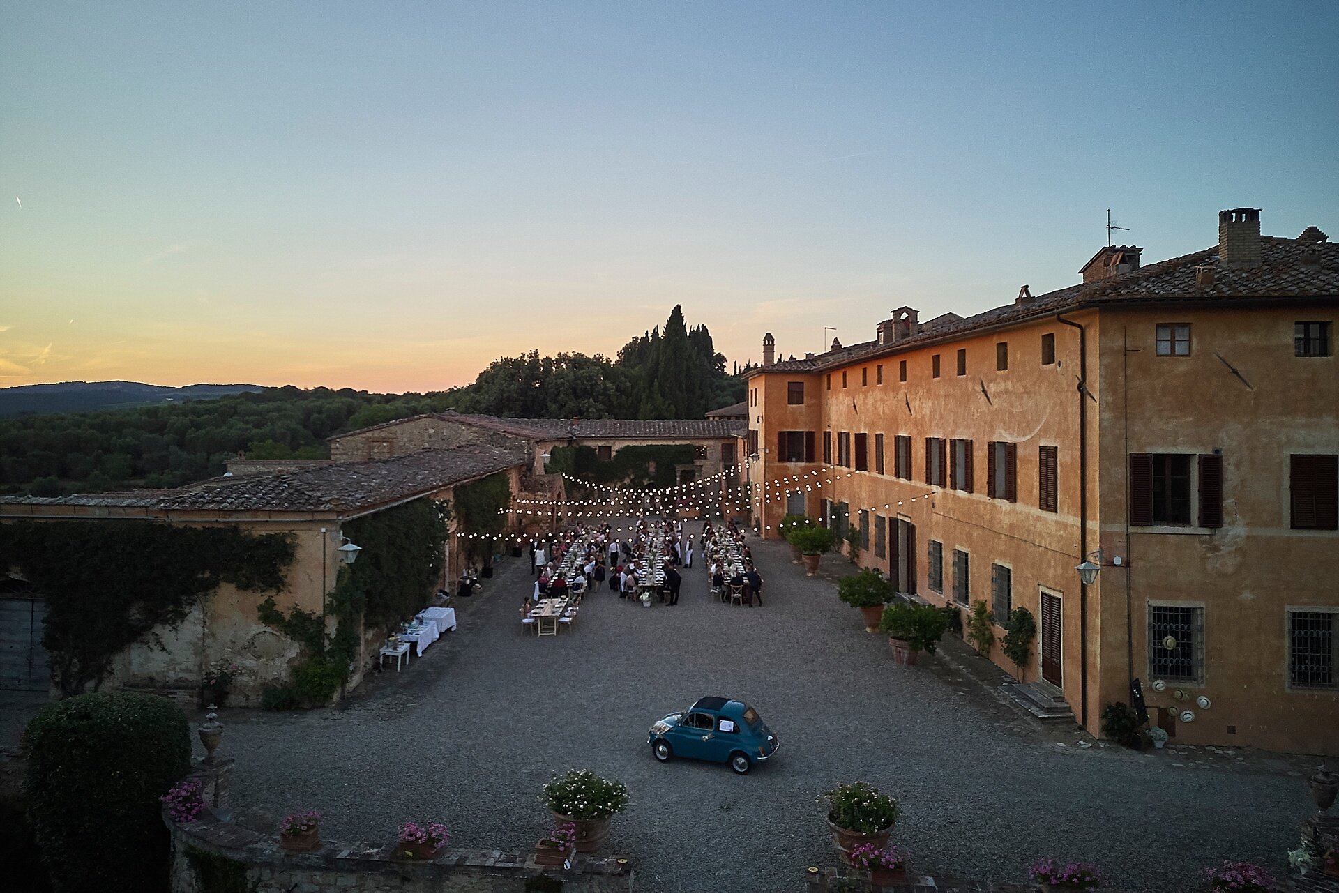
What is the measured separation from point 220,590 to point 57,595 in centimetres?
304

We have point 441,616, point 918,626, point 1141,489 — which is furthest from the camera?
point 441,616

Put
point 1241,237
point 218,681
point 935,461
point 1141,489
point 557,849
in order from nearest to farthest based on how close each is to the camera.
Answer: point 557,849, point 1141,489, point 1241,237, point 218,681, point 935,461

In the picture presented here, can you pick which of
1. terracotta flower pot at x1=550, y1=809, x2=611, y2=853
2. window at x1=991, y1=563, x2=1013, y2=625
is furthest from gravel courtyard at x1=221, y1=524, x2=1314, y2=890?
window at x1=991, y1=563, x2=1013, y2=625

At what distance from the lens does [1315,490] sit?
40.9ft

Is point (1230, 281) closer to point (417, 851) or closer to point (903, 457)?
point (903, 457)

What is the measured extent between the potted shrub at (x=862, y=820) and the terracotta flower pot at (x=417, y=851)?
4.21 m

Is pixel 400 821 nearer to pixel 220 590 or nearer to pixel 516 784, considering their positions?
pixel 516 784

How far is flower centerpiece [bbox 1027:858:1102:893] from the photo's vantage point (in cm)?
728

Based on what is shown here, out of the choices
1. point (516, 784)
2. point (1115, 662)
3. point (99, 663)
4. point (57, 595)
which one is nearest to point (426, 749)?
point (516, 784)

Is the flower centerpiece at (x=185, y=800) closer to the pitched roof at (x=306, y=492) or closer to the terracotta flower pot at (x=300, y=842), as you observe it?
the terracotta flower pot at (x=300, y=842)

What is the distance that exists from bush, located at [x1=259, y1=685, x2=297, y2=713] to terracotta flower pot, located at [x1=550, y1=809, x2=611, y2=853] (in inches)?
295

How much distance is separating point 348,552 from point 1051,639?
12.7m

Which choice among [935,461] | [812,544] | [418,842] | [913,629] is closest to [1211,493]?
[913,629]

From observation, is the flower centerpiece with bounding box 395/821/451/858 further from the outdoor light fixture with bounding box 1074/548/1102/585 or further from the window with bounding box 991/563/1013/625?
A: the window with bounding box 991/563/1013/625
